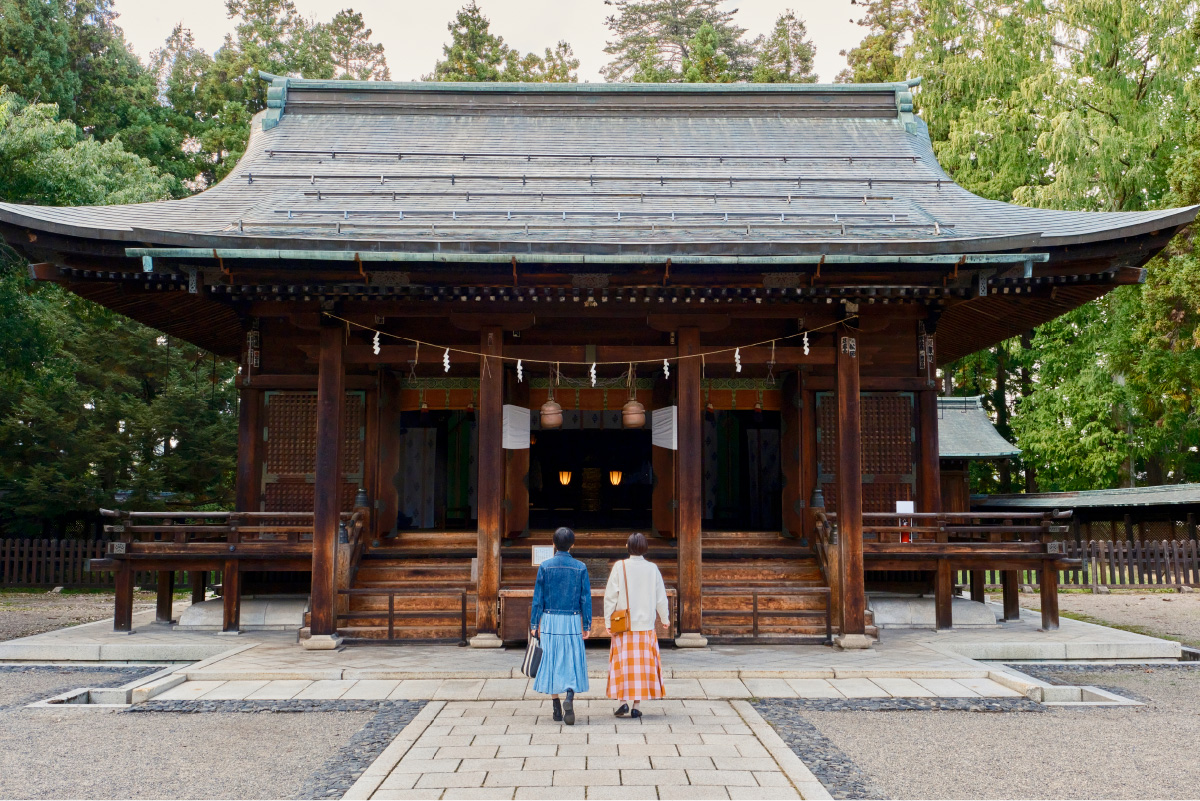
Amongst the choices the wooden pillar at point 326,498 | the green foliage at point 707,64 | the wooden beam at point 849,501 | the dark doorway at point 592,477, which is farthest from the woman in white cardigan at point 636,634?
the green foliage at point 707,64

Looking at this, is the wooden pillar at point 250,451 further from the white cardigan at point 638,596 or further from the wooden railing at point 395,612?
the white cardigan at point 638,596

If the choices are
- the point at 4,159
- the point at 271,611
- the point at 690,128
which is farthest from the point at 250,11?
the point at 271,611

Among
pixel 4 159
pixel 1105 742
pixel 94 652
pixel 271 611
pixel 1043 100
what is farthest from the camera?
pixel 1043 100

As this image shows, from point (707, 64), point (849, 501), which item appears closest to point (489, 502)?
point (849, 501)

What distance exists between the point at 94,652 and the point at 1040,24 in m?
28.2

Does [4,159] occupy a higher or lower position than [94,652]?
higher

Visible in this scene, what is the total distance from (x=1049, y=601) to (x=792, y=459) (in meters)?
3.85

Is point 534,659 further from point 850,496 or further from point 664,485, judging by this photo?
point 664,485

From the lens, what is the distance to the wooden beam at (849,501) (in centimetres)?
1037

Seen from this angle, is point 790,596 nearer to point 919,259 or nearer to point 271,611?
point 919,259

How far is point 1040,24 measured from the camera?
25938 millimetres

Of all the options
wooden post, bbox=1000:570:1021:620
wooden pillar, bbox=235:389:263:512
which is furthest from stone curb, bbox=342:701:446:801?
wooden post, bbox=1000:570:1021:620

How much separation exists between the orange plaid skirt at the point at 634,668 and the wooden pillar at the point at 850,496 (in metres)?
4.07

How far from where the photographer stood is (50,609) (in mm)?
16172
